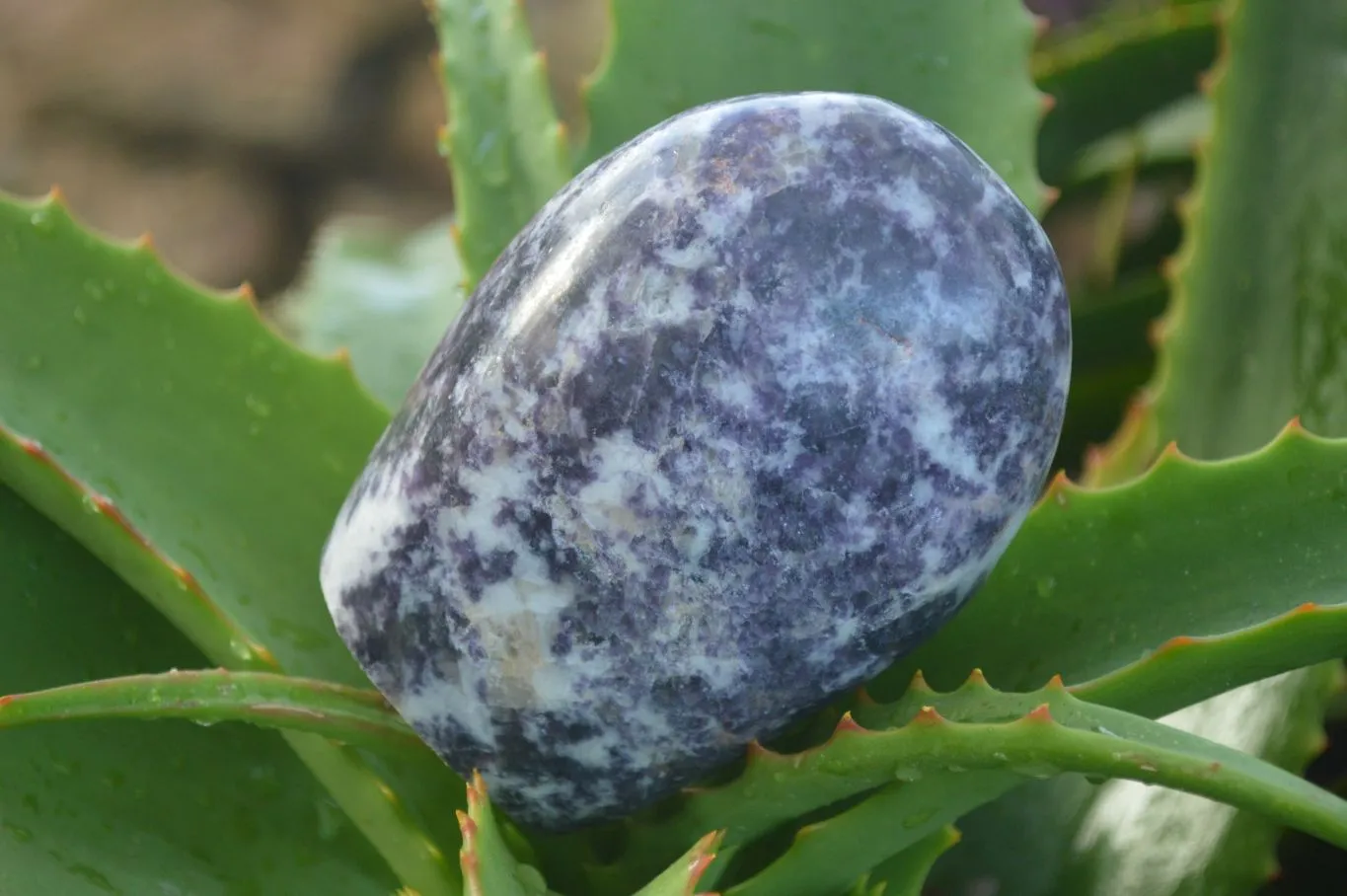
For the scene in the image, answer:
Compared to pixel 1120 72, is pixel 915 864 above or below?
below

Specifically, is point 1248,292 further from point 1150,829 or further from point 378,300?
point 378,300

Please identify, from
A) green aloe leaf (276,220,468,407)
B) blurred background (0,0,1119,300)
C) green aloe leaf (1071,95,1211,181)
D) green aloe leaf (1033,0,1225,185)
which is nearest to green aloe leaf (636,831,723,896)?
green aloe leaf (276,220,468,407)

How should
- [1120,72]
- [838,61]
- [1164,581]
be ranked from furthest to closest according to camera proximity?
[1120,72], [838,61], [1164,581]

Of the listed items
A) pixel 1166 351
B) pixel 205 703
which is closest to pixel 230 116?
pixel 1166 351

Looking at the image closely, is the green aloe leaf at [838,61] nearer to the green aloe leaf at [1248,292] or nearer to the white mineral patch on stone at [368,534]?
the green aloe leaf at [1248,292]

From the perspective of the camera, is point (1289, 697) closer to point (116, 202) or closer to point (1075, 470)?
point (1075, 470)

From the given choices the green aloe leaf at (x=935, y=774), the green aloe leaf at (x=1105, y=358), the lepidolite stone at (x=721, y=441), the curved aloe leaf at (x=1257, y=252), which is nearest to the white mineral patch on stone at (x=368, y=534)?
the lepidolite stone at (x=721, y=441)

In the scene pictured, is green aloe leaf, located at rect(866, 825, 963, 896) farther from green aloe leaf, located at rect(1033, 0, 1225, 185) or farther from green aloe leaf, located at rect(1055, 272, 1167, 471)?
green aloe leaf, located at rect(1033, 0, 1225, 185)

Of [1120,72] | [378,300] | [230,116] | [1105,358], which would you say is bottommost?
[1105,358]
